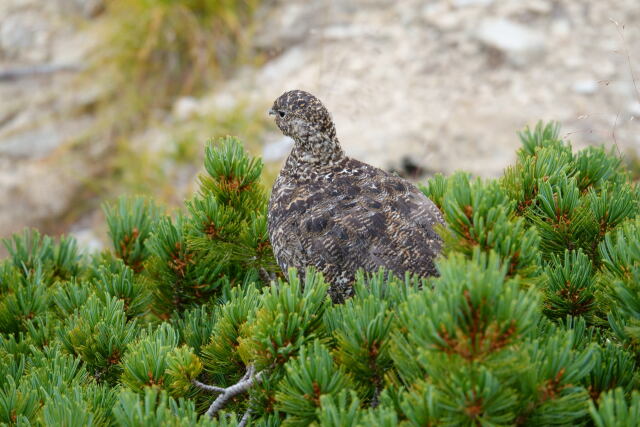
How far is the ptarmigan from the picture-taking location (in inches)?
88.4

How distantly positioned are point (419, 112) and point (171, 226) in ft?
13.2

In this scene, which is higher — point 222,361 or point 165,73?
point 165,73

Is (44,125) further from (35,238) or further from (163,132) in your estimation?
(35,238)

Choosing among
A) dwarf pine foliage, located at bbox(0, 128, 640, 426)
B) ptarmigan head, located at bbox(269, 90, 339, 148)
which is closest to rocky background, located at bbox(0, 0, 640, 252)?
ptarmigan head, located at bbox(269, 90, 339, 148)

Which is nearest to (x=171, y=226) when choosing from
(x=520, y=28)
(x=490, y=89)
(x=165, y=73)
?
(x=490, y=89)

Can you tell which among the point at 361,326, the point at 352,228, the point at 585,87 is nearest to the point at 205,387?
the point at 361,326

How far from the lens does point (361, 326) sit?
63.1 inches

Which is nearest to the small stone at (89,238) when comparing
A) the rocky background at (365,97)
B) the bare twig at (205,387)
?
the rocky background at (365,97)

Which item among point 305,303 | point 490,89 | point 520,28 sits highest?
point 520,28

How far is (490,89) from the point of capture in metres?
6.15

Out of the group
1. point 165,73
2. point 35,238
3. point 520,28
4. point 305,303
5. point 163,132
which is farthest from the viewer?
point 165,73

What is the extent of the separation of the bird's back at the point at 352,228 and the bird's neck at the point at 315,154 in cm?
15

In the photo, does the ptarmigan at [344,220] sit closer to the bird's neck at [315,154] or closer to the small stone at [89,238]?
the bird's neck at [315,154]

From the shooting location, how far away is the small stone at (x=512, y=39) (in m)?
6.30
